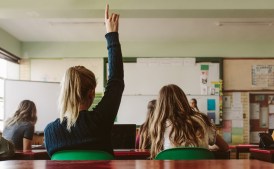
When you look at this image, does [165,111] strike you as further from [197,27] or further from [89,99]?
[197,27]

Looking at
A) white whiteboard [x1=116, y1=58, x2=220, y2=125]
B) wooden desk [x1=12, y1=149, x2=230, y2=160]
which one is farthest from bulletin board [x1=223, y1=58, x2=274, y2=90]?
wooden desk [x1=12, y1=149, x2=230, y2=160]

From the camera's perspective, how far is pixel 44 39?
812 cm

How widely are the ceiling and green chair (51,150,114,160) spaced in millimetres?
3313

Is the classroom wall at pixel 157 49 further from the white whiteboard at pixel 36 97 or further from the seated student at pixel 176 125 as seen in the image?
the seated student at pixel 176 125

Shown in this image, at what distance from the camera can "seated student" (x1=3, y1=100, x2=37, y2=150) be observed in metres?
4.63

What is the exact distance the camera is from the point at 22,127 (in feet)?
15.5

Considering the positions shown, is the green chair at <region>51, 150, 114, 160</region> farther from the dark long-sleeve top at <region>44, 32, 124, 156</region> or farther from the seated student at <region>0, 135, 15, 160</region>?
the seated student at <region>0, 135, 15, 160</region>

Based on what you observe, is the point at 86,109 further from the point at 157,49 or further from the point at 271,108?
the point at 271,108

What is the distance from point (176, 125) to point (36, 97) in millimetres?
5143

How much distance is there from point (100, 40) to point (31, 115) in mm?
3673

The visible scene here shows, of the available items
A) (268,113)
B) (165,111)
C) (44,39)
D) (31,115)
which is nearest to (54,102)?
(44,39)

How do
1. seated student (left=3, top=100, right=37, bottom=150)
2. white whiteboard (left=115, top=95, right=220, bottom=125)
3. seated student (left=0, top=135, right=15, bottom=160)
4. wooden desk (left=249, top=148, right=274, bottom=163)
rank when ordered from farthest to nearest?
white whiteboard (left=115, top=95, right=220, bottom=125)
seated student (left=3, top=100, right=37, bottom=150)
wooden desk (left=249, top=148, right=274, bottom=163)
seated student (left=0, top=135, right=15, bottom=160)

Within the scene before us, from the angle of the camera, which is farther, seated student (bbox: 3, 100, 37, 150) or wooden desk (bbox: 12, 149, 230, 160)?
seated student (bbox: 3, 100, 37, 150)

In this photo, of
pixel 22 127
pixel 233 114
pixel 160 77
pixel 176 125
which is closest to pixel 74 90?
pixel 176 125
